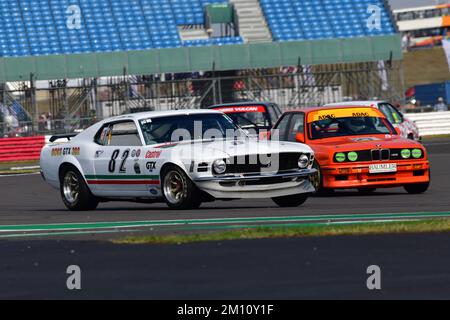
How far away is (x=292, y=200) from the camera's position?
15047 millimetres

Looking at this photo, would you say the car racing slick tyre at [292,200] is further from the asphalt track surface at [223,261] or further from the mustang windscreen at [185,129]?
the mustang windscreen at [185,129]

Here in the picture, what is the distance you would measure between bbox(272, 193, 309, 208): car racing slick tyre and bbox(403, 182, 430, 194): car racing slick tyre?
7.60ft

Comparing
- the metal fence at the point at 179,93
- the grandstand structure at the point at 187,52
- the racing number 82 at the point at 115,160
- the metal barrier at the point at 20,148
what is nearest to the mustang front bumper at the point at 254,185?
the racing number 82 at the point at 115,160

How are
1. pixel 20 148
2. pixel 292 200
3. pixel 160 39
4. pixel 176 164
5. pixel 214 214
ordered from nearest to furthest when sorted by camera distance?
pixel 214 214 → pixel 176 164 → pixel 292 200 → pixel 20 148 → pixel 160 39

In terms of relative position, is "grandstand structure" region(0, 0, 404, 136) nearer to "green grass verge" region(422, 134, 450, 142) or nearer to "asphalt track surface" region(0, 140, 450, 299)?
"green grass verge" region(422, 134, 450, 142)

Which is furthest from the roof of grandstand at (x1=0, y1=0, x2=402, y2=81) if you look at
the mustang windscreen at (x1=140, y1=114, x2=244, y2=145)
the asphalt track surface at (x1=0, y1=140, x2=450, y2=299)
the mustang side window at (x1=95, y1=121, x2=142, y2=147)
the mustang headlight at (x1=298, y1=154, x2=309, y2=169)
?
the asphalt track surface at (x1=0, y1=140, x2=450, y2=299)

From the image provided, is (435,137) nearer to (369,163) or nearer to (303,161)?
(369,163)

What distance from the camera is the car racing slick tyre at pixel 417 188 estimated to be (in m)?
16.7

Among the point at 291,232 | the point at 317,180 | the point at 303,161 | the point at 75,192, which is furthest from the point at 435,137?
the point at 291,232

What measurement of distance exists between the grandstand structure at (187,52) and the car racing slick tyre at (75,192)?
2590 centimetres

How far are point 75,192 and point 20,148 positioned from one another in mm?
23311

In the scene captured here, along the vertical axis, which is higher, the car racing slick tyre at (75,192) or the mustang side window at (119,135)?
the mustang side window at (119,135)
